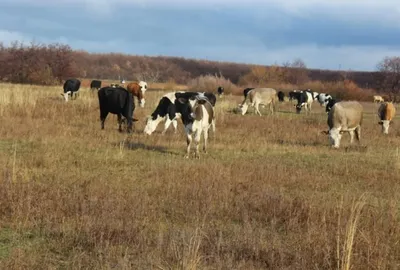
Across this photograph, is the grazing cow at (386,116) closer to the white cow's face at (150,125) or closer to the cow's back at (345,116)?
the cow's back at (345,116)

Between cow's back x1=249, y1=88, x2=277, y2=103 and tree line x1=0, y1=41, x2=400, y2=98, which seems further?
tree line x1=0, y1=41, x2=400, y2=98

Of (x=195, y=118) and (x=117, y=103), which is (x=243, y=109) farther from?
(x=195, y=118)

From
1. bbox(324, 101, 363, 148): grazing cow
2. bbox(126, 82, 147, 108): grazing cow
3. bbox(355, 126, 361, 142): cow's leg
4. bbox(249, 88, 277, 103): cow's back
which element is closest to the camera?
bbox(324, 101, 363, 148): grazing cow

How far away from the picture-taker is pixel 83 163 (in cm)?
1159

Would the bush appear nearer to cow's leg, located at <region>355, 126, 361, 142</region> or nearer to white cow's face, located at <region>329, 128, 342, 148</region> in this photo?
cow's leg, located at <region>355, 126, 361, 142</region>

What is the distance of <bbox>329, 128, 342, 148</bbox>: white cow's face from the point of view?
1730 cm

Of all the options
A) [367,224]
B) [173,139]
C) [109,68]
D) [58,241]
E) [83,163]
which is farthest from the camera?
[109,68]

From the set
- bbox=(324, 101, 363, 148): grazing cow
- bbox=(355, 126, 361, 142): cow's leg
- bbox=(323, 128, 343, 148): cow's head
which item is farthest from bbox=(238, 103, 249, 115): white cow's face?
bbox=(323, 128, 343, 148): cow's head

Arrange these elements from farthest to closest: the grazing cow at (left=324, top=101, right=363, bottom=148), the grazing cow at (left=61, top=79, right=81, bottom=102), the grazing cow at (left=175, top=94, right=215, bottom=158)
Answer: the grazing cow at (left=61, top=79, right=81, bottom=102), the grazing cow at (left=324, top=101, right=363, bottom=148), the grazing cow at (left=175, top=94, right=215, bottom=158)

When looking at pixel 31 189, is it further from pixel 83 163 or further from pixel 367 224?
pixel 367 224

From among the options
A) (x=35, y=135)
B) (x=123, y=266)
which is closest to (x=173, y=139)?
(x=35, y=135)

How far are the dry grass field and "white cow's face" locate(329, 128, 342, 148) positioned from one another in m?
1.12

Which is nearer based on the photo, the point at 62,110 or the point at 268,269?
the point at 268,269

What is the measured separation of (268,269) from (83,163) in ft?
23.0
